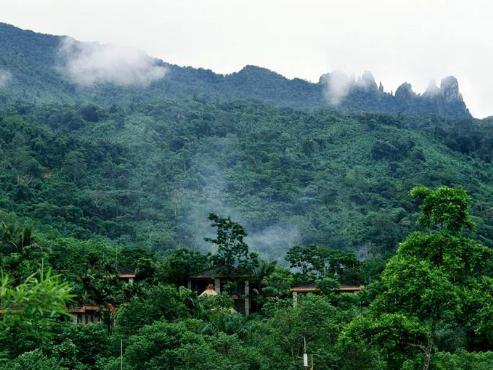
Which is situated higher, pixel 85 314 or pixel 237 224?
pixel 237 224

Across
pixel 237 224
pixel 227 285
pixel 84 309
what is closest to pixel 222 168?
pixel 237 224

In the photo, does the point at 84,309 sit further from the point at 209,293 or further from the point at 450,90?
the point at 450,90

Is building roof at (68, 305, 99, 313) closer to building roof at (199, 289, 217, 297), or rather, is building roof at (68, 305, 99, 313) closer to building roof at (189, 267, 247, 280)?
building roof at (199, 289, 217, 297)

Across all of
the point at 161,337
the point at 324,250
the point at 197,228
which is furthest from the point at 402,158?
the point at 161,337

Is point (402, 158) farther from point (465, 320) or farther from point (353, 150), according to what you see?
point (465, 320)

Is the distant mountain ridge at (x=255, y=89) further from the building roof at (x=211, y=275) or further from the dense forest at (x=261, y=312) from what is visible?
the building roof at (x=211, y=275)

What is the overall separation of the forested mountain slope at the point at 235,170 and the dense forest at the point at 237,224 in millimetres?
293

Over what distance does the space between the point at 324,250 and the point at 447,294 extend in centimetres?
3563

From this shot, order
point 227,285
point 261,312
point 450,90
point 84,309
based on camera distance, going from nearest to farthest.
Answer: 1. point 84,309
2. point 261,312
3. point 227,285
4. point 450,90

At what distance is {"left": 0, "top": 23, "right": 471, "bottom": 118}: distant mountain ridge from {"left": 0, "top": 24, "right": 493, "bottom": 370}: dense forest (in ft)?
2.00

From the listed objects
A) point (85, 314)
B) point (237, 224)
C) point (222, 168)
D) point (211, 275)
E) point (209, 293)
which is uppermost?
point (222, 168)

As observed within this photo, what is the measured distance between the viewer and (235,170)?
92938 mm

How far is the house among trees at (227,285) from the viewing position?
39606mm

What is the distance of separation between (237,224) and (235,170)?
167 ft
